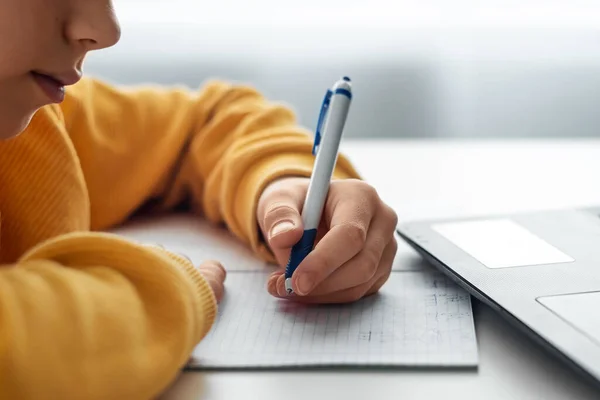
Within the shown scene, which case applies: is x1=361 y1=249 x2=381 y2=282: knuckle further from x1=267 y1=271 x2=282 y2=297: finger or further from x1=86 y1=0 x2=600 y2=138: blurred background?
x1=86 y1=0 x2=600 y2=138: blurred background

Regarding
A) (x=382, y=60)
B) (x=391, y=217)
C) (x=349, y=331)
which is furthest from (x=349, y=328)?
(x=382, y=60)

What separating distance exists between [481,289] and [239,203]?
0.24 meters

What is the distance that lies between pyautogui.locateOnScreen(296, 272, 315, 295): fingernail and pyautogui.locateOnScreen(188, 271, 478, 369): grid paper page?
0.05ft

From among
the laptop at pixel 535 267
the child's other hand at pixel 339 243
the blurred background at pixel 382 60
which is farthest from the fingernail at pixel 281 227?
the blurred background at pixel 382 60

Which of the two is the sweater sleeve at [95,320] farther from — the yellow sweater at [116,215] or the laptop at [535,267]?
the laptop at [535,267]

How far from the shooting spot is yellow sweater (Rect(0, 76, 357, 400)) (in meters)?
0.36

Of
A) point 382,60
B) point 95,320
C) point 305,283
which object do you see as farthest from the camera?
point 382,60

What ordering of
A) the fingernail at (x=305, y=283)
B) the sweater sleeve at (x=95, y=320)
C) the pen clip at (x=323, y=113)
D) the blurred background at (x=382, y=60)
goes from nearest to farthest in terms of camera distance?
the sweater sleeve at (x=95, y=320) < the fingernail at (x=305, y=283) < the pen clip at (x=323, y=113) < the blurred background at (x=382, y=60)

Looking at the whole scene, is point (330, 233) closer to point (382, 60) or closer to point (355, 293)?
point (355, 293)

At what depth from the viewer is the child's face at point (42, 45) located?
1.36 feet

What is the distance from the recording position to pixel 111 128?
0.73 metres

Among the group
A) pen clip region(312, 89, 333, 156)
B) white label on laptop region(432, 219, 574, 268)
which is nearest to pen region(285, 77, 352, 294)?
pen clip region(312, 89, 333, 156)

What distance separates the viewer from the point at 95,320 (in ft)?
1.22

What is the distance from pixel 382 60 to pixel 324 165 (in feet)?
2.58
